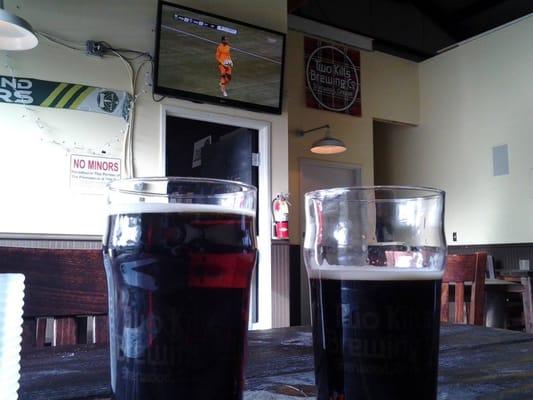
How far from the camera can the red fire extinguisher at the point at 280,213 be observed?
14.0ft

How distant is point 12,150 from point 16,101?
33 centimetres

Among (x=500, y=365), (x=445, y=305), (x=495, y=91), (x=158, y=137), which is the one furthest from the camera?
(x=495, y=91)

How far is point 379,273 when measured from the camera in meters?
0.44

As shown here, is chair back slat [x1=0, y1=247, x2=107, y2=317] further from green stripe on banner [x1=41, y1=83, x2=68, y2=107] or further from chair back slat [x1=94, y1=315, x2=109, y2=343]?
green stripe on banner [x1=41, y1=83, x2=68, y2=107]

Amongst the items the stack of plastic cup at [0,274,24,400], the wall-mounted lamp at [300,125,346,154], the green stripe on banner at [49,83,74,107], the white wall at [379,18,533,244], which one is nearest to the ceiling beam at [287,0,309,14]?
the wall-mounted lamp at [300,125,346,154]

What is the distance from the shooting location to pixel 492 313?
3.98 m

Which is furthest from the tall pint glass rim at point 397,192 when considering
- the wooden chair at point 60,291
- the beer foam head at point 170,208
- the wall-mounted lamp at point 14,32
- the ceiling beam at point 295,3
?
the ceiling beam at point 295,3

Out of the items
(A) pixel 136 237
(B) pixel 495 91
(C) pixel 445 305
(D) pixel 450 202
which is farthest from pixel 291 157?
(A) pixel 136 237

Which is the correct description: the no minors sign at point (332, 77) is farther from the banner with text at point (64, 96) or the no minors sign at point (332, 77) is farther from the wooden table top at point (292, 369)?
the wooden table top at point (292, 369)

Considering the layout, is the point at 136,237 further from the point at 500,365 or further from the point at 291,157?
the point at 291,157

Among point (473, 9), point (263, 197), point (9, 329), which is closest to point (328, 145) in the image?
point (263, 197)

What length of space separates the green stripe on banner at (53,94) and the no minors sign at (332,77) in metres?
3.45

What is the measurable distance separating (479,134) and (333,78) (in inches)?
77.6

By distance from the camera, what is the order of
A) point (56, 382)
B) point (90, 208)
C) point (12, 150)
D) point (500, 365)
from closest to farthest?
point (56, 382)
point (500, 365)
point (12, 150)
point (90, 208)
